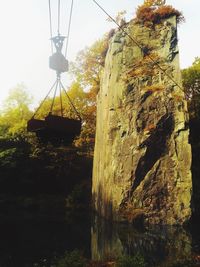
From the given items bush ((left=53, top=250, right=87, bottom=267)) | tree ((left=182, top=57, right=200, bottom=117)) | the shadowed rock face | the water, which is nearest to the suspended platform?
bush ((left=53, top=250, right=87, bottom=267))

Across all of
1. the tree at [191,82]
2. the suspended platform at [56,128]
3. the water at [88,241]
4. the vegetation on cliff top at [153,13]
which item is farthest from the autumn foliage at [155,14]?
the suspended platform at [56,128]

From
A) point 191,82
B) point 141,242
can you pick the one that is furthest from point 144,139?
point 191,82

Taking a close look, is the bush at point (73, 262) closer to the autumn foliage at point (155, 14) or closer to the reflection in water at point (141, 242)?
the reflection in water at point (141, 242)

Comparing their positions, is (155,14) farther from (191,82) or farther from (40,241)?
(40,241)

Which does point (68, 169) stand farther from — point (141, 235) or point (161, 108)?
point (141, 235)

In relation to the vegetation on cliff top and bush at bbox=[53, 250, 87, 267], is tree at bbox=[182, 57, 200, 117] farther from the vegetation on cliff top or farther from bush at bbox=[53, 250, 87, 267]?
bush at bbox=[53, 250, 87, 267]

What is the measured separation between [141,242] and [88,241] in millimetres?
2510

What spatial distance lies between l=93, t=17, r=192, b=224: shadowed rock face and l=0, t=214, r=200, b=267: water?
159 cm

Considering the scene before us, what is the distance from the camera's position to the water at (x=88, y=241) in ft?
45.1

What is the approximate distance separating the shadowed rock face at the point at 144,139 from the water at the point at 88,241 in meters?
1.59

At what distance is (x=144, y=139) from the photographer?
23.4 metres

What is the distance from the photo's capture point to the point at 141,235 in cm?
1878

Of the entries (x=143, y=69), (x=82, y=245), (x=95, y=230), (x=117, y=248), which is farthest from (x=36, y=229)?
(x=143, y=69)

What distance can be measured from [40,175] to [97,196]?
10.4m
